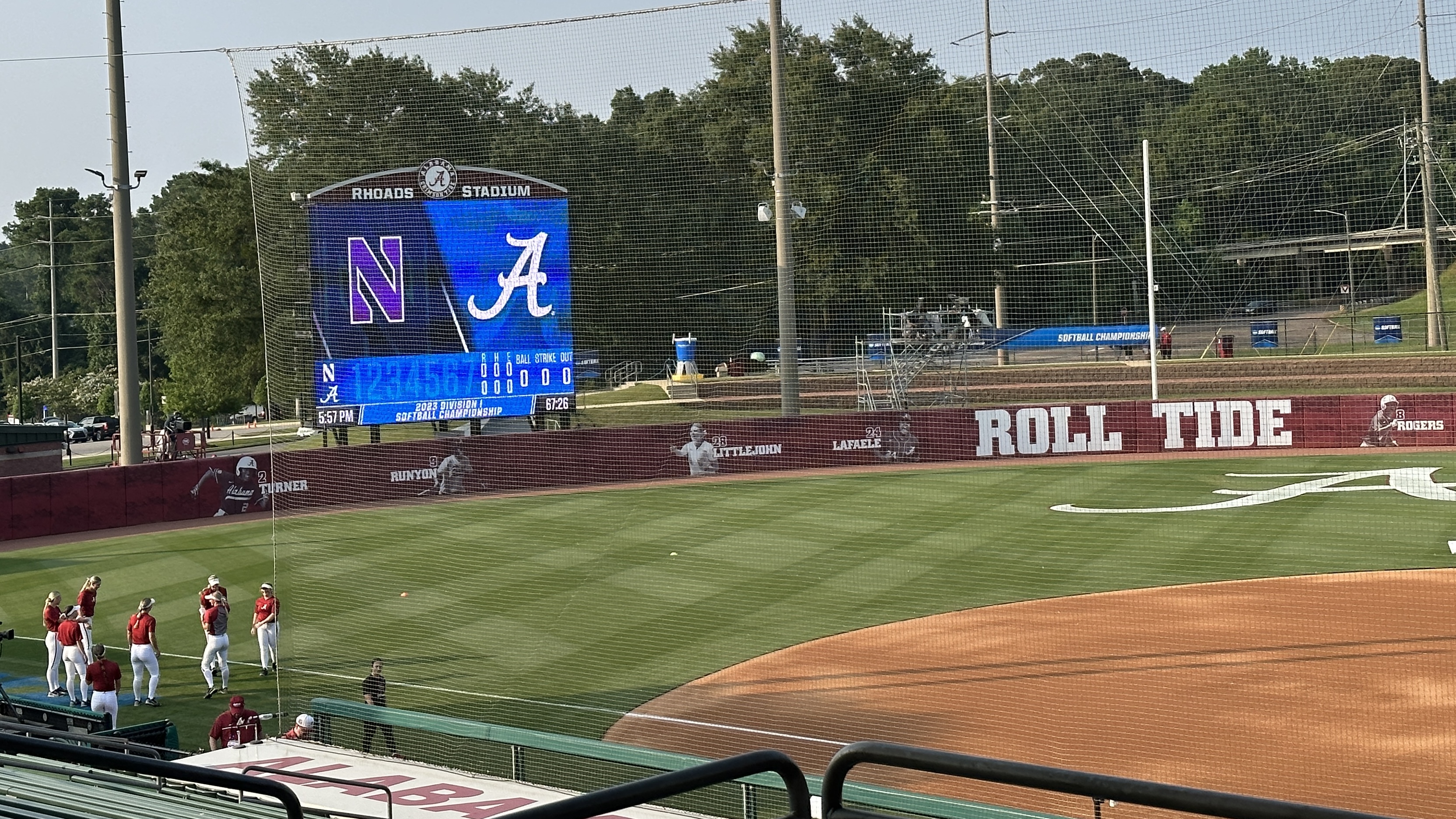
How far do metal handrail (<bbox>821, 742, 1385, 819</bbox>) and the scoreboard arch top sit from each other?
1987 cm

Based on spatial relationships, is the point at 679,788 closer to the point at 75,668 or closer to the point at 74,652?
the point at 74,652

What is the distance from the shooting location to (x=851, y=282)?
2530 centimetres

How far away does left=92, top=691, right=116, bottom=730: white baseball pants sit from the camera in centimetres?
1355

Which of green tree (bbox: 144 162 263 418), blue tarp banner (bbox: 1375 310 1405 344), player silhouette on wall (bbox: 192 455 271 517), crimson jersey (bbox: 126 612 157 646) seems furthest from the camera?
green tree (bbox: 144 162 263 418)

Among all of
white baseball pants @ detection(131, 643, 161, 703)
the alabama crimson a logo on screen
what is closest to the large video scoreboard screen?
the alabama crimson a logo on screen

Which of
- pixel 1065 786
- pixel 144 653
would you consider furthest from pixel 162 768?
pixel 144 653

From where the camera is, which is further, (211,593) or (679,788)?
(211,593)

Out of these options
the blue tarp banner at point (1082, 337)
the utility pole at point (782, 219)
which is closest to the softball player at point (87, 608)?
the utility pole at point (782, 219)

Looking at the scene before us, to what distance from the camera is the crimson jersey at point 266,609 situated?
16000mm

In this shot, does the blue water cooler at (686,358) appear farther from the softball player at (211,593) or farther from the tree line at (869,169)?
the softball player at (211,593)

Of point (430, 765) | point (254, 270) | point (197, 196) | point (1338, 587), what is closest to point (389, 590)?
point (430, 765)

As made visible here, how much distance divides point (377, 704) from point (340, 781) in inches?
134

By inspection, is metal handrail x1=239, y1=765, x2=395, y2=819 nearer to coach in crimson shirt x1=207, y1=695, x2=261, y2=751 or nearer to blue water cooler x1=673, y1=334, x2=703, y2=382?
coach in crimson shirt x1=207, y1=695, x2=261, y2=751

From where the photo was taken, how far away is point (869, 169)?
951 inches
